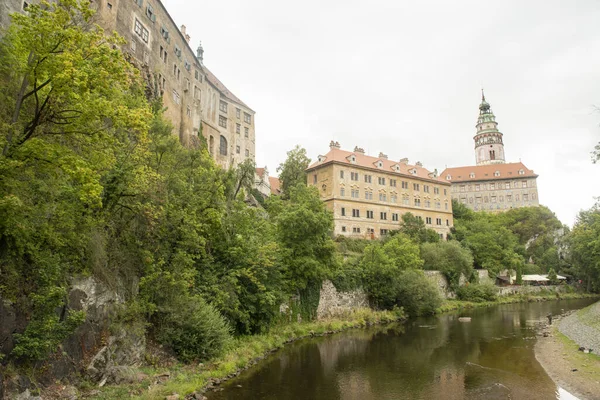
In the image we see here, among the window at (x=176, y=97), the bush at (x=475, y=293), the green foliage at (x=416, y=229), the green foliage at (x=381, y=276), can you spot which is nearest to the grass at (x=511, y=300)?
the bush at (x=475, y=293)

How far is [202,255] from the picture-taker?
1858 centimetres

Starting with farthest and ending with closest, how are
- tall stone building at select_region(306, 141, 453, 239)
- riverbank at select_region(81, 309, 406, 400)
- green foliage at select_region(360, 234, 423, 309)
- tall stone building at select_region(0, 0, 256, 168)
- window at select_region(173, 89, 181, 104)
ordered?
tall stone building at select_region(306, 141, 453, 239) < green foliage at select_region(360, 234, 423, 309) < window at select_region(173, 89, 181, 104) < tall stone building at select_region(0, 0, 256, 168) < riverbank at select_region(81, 309, 406, 400)

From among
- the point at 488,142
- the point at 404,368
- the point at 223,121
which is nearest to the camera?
the point at 404,368

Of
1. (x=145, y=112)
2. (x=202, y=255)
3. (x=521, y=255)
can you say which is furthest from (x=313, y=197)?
(x=521, y=255)

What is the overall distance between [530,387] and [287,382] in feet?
→ 28.4

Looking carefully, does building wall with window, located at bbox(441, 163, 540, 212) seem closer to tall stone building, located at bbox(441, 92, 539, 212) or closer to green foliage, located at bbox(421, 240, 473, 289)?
tall stone building, located at bbox(441, 92, 539, 212)

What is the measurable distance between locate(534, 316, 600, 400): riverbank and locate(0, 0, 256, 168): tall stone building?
24.3m

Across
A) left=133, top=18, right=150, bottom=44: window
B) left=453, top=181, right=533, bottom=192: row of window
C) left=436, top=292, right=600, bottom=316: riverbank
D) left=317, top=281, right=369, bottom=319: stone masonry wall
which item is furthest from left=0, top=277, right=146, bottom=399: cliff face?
left=453, top=181, right=533, bottom=192: row of window

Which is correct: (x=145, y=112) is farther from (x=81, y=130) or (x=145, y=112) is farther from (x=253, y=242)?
(x=253, y=242)

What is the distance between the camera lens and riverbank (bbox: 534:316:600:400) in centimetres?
1373

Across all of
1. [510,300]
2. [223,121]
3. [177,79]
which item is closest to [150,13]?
[177,79]

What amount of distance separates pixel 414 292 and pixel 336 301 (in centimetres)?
721

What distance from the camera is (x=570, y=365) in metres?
16.7

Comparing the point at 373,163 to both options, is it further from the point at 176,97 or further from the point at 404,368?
the point at 404,368
